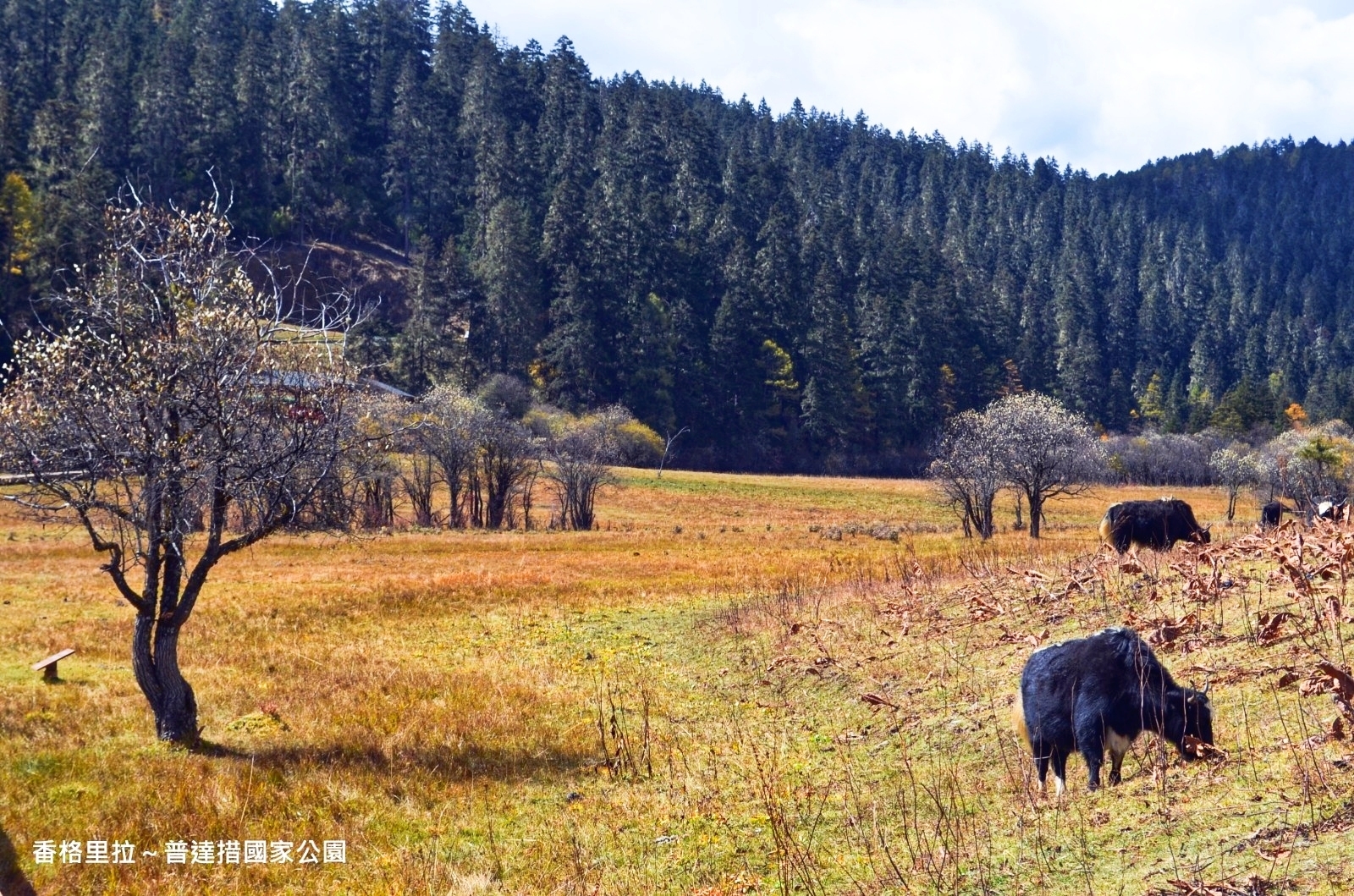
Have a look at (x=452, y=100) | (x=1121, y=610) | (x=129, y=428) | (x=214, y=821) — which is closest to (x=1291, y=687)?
(x=1121, y=610)

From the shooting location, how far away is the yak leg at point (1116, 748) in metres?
8.91

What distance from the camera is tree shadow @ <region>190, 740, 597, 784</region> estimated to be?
485 inches

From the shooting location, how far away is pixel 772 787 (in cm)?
1045

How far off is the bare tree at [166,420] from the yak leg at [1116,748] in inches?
389

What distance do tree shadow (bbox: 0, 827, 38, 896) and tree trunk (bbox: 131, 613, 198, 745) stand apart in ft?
10.5

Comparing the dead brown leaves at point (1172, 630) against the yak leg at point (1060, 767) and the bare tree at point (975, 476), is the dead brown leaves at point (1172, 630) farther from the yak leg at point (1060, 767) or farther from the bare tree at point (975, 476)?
the bare tree at point (975, 476)

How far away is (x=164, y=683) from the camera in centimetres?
1295

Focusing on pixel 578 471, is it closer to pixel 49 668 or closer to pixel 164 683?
pixel 49 668

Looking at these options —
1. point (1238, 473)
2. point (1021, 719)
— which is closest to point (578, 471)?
point (1021, 719)

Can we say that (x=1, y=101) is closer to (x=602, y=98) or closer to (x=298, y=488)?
(x=602, y=98)

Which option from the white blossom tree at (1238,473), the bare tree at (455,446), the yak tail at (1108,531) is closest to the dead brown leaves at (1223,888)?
the yak tail at (1108,531)

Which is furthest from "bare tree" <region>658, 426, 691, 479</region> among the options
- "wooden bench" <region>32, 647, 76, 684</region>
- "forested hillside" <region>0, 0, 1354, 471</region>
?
"wooden bench" <region>32, 647, 76, 684</region>

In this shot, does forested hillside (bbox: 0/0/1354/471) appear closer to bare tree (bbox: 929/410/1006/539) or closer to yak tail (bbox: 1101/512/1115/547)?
bare tree (bbox: 929/410/1006/539)

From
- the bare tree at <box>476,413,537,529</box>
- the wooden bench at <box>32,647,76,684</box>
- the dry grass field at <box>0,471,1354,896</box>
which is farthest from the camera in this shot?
the bare tree at <box>476,413,537,529</box>
